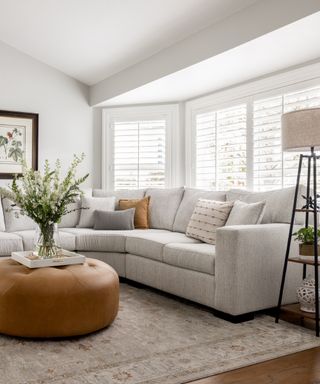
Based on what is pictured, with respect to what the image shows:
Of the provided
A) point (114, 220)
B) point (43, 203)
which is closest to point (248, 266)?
point (43, 203)

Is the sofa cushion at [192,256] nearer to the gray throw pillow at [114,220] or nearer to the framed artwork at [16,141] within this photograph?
the gray throw pillow at [114,220]

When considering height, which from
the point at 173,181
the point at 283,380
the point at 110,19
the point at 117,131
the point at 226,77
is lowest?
the point at 283,380

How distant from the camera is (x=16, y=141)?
5707 mm

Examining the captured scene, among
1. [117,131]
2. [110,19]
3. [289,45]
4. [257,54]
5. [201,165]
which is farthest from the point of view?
[117,131]

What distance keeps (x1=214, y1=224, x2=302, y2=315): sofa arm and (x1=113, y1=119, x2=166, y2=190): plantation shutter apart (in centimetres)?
272

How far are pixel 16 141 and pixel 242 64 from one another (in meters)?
2.96

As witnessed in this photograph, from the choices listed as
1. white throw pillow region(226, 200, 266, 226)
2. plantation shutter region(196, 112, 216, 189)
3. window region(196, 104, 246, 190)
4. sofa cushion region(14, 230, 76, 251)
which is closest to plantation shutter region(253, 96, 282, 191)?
window region(196, 104, 246, 190)

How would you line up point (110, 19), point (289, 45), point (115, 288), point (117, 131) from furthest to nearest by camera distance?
1. point (117, 131)
2. point (110, 19)
3. point (289, 45)
4. point (115, 288)

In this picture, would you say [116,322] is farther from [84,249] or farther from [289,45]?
[289,45]

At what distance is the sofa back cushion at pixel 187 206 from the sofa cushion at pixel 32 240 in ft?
3.51

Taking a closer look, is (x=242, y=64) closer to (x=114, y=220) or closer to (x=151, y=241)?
(x=151, y=241)

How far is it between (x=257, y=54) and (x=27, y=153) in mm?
3138

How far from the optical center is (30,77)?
5.80 m

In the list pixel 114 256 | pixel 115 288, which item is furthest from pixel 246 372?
pixel 114 256
